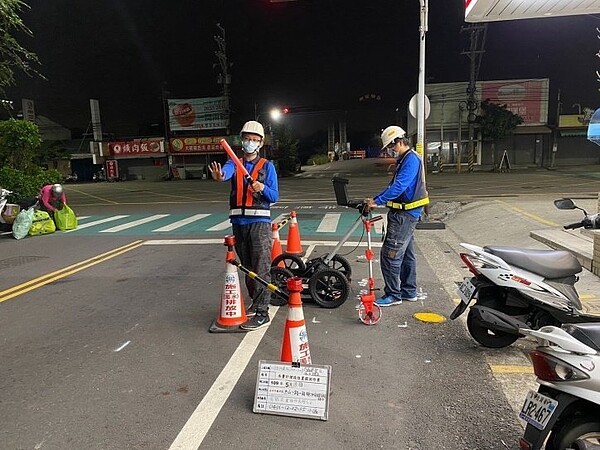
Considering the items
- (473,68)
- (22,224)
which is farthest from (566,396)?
(473,68)

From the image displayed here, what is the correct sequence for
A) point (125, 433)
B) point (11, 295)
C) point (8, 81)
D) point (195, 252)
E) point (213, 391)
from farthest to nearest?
point (8, 81) < point (195, 252) < point (11, 295) < point (213, 391) < point (125, 433)

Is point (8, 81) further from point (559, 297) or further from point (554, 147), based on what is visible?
point (554, 147)

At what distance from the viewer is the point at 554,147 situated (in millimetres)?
37344

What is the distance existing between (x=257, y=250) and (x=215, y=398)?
67.4 inches

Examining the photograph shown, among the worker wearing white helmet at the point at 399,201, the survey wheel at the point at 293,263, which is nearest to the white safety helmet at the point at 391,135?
the worker wearing white helmet at the point at 399,201

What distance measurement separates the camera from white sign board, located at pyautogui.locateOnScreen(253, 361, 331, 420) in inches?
122

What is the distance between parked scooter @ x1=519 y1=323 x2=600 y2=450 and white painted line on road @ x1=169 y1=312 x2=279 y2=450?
196cm

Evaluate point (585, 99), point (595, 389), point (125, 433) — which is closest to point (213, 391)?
point (125, 433)

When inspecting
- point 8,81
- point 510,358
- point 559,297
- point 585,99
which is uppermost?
point 585,99

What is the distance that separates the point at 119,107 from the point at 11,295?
44.3 metres

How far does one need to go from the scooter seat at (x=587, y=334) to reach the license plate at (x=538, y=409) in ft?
1.18

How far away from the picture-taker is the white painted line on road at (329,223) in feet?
36.8

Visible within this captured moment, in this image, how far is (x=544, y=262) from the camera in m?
3.87

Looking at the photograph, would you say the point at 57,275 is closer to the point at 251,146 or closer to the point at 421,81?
the point at 251,146
